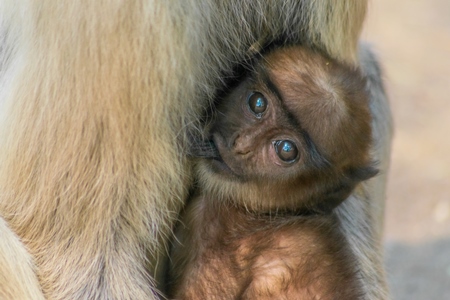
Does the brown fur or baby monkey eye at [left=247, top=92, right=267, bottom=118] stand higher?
baby monkey eye at [left=247, top=92, right=267, bottom=118]

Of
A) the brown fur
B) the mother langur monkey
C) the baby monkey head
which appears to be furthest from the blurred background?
the mother langur monkey

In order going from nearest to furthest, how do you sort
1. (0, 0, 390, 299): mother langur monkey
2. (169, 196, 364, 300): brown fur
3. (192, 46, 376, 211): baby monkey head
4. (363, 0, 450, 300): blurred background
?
1. (0, 0, 390, 299): mother langur monkey
2. (192, 46, 376, 211): baby monkey head
3. (169, 196, 364, 300): brown fur
4. (363, 0, 450, 300): blurred background

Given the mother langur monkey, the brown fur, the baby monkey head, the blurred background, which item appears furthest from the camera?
the blurred background

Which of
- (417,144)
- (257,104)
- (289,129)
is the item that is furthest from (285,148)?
(417,144)

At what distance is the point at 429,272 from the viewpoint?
5414mm

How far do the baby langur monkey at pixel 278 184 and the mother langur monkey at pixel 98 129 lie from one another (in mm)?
140

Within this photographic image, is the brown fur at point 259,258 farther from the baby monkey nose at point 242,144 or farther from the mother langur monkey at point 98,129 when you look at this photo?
the baby monkey nose at point 242,144

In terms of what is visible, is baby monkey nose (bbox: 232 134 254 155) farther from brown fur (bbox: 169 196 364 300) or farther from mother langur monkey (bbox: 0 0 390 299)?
brown fur (bbox: 169 196 364 300)

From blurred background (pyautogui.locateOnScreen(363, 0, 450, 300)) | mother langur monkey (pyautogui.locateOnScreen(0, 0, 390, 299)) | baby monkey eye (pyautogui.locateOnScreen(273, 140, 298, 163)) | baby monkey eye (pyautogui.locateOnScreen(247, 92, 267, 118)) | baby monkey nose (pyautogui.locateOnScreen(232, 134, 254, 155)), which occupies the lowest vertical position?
blurred background (pyautogui.locateOnScreen(363, 0, 450, 300))

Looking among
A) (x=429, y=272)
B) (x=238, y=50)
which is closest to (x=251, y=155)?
(x=238, y=50)

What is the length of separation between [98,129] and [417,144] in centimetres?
465

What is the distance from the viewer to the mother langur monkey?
2.39 meters

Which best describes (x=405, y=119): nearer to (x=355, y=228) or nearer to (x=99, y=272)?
(x=355, y=228)

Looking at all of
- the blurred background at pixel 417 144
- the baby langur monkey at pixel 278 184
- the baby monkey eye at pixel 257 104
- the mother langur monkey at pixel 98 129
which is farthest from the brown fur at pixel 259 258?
the blurred background at pixel 417 144
